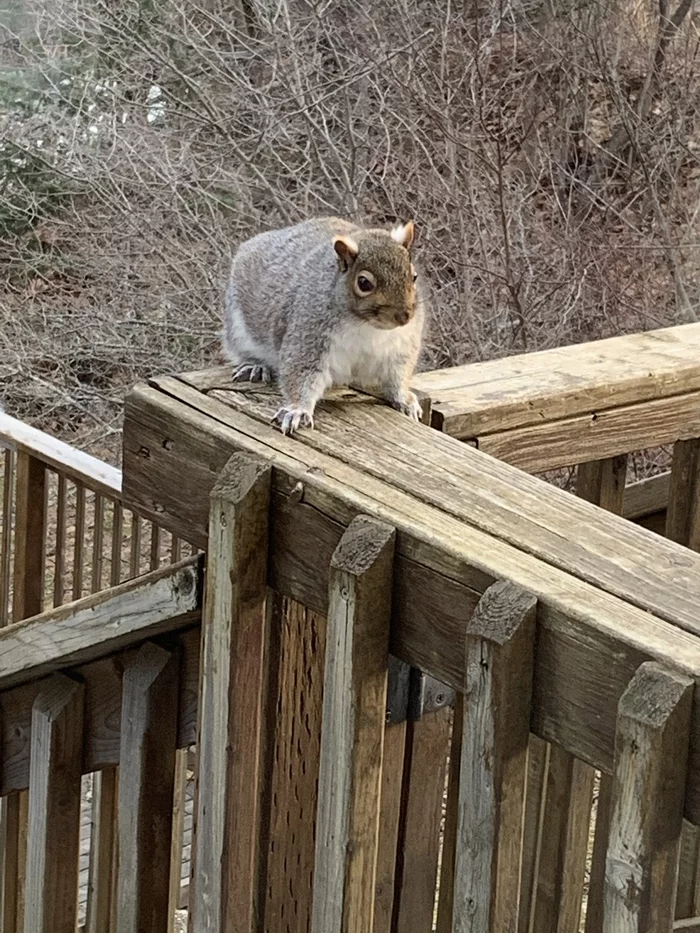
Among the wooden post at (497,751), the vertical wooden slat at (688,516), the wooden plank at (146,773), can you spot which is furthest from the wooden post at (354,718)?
the vertical wooden slat at (688,516)

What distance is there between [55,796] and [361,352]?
2.56ft

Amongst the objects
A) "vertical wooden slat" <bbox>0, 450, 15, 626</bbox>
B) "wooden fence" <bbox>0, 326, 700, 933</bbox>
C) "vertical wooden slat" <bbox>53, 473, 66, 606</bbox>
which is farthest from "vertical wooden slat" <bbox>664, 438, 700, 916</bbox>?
"vertical wooden slat" <bbox>0, 450, 15, 626</bbox>

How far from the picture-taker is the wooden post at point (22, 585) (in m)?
2.59

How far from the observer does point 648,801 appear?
3.30ft

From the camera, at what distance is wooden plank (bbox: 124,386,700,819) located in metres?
1.11

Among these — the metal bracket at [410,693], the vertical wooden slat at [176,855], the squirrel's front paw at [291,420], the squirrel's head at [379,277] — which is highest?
the squirrel's head at [379,277]

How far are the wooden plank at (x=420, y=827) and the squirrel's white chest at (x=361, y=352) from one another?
621 millimetres

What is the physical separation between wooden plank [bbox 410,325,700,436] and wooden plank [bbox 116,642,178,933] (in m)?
0.48

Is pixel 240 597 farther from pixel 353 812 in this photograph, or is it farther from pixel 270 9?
pixel 270 9

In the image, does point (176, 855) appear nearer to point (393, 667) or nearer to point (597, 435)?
point (393, 667)

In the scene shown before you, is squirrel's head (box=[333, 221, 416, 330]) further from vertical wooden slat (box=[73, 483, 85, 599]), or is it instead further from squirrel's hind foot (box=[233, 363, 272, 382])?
vertical wooden slat (box=[73, 483, 85, 599])

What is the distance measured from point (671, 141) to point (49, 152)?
338 cm

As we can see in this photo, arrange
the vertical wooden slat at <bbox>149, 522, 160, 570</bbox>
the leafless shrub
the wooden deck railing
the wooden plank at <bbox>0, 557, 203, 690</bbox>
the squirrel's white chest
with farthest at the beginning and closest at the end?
the leafless shrub → the vertical wooden slat at <bbox>149, 522, 160, 570</bbox> → the wooden deck railing → the squirrel's white chest → the wooden plank at <bbox>0, 557, 203, 690</bbox>

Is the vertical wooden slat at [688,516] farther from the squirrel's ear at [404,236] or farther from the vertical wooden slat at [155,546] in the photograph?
the vertical wooden slat at [155,546]
